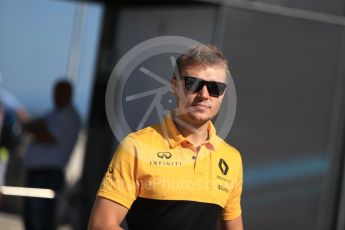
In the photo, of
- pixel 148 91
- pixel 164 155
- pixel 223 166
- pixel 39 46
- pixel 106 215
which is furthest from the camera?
pixel 39 46

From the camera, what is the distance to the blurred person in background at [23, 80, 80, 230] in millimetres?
6594

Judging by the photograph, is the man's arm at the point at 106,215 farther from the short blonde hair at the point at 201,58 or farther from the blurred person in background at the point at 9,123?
the blurred person in background at the point at 9,123

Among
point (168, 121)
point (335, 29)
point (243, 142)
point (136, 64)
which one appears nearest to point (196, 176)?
point (168, 121)

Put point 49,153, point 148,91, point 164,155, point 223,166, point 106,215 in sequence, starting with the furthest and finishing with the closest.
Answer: point 49,153, point 148,91, point 223,166, point 164,155, point 106,215

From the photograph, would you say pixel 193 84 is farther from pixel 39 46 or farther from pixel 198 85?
pixel 39 46

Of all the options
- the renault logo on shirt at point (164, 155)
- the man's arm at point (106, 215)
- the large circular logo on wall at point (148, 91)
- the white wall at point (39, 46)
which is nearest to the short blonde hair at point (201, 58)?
the renault logo on shirt at point (164, 155)

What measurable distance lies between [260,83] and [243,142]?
53 cm

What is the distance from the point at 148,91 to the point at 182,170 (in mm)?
2702

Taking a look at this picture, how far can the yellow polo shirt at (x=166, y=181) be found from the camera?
8.66 ft

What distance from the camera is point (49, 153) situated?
21.8 ft

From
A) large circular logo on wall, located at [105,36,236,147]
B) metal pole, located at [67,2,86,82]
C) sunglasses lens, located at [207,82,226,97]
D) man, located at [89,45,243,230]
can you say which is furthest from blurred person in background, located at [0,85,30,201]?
sunglasses lens, located at [207,82,226,97]

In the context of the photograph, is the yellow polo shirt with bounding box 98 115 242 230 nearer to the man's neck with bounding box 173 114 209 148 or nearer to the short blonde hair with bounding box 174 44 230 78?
the man's neck with bounding box 173 114 209 148

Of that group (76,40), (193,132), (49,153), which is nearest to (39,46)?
(76,40)

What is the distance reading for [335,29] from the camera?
6.59m
